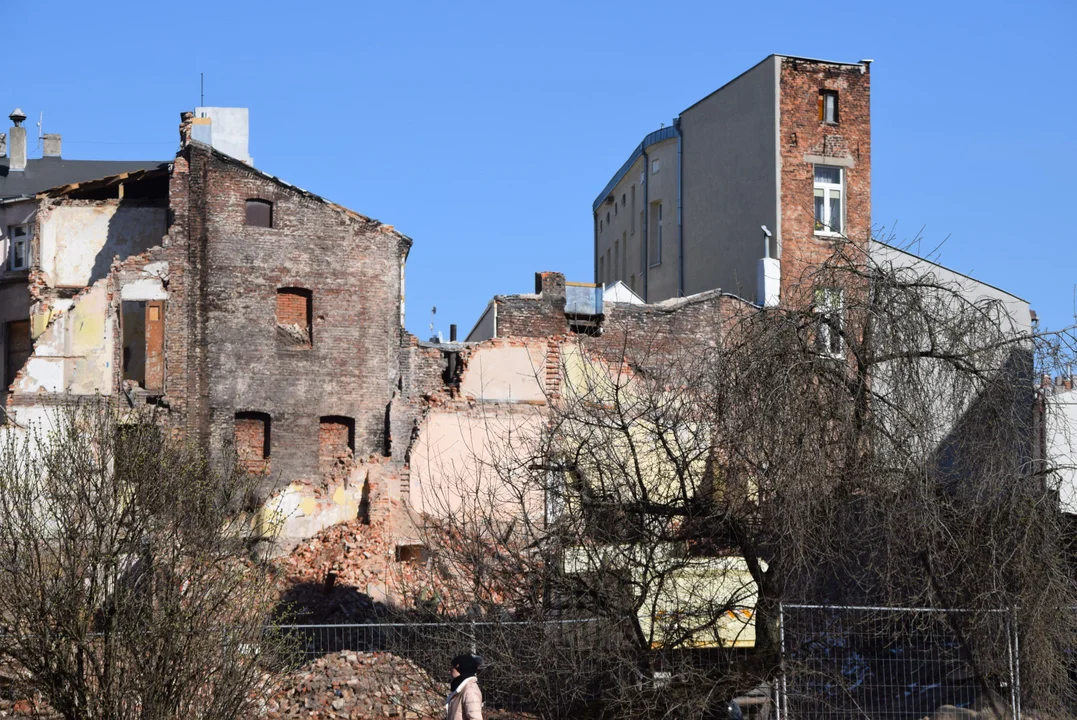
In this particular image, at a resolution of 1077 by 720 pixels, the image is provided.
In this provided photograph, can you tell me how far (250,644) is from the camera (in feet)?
44.5

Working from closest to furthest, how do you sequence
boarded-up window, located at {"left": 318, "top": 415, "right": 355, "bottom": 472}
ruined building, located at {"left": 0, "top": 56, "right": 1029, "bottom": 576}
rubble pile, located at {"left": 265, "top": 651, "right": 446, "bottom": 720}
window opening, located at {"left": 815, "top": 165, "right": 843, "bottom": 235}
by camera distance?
1. rubble pile, located at {"left": 265, "top": 651, "right": 446, "bottom": 720}
2. ruined building, located at {"left": 0, "top": 56, "right": 1029, "bottom": 576}
3. boarded-up window, located at {"left": 318, "top": 415, "right": 355, "bottom": 472}
4. window opening, located at {"left": 815, "top": 165, "right": 843, "bottom": 235}

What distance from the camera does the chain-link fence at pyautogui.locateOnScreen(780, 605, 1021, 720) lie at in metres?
13.4

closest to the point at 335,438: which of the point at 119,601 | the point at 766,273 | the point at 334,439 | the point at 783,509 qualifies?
the point at 334,439

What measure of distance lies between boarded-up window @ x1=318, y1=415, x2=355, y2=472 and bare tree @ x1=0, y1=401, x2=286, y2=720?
1670 centimetres

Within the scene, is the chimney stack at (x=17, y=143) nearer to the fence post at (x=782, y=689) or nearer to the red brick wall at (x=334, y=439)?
the red brick wall at (x=334, y=439)

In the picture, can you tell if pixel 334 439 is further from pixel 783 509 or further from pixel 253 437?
pixel 783 509

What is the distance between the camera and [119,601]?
1300cm

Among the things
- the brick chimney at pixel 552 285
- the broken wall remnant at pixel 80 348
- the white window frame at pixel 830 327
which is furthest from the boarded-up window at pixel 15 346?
the white window frame at pixel 830 327

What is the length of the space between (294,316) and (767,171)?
1257 centimetres

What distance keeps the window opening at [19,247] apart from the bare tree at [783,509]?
23.8 metres

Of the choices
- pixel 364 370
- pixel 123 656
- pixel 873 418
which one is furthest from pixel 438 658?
pixel 364 370

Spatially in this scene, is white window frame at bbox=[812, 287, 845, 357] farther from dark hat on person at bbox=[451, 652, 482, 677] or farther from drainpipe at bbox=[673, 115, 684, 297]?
drainpipe at bbox=[673, 115, 684, 297]

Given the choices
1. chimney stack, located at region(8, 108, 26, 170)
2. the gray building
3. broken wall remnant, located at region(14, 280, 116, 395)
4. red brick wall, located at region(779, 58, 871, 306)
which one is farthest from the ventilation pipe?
chimney stack, located at region(8, 108, 26, 170)

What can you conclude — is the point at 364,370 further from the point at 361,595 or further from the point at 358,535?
the point at 361,595
